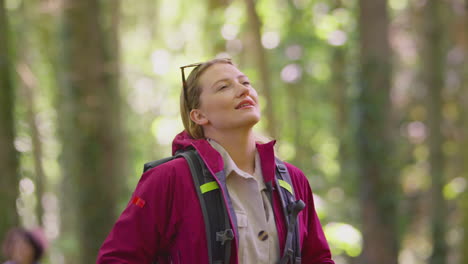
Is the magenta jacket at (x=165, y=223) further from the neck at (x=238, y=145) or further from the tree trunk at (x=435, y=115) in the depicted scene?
the tree trunk at (x=435, y=115)

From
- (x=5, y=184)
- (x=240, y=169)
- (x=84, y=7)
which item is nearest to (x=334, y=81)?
(x=84, y=7)

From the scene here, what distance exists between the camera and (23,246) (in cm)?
589

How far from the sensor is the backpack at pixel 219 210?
2361 mm

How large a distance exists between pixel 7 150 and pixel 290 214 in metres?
4.24

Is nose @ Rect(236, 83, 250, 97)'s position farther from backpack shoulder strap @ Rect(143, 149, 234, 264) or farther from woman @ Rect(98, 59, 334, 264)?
backpack shoulder strap @ Rect(143, 149, 234, 264)

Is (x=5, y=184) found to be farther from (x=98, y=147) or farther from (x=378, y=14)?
(x=378, y=14)

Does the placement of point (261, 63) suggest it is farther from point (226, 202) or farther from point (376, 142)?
point (226, 202)

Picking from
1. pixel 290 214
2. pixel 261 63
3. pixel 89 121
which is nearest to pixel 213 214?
pixel 290 214

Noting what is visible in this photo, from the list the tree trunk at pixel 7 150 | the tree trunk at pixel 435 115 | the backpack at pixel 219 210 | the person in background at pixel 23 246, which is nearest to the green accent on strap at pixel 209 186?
the backpack at pixel 219 210

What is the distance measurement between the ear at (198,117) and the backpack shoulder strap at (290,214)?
37 centimetres

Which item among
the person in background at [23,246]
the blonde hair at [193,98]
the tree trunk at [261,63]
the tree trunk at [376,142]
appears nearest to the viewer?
the blonde hair at [193,98]

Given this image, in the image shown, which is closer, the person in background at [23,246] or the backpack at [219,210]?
the backpack at [219,210]

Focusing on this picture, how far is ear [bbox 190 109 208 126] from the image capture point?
271cm

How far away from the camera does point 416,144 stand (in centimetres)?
2269
